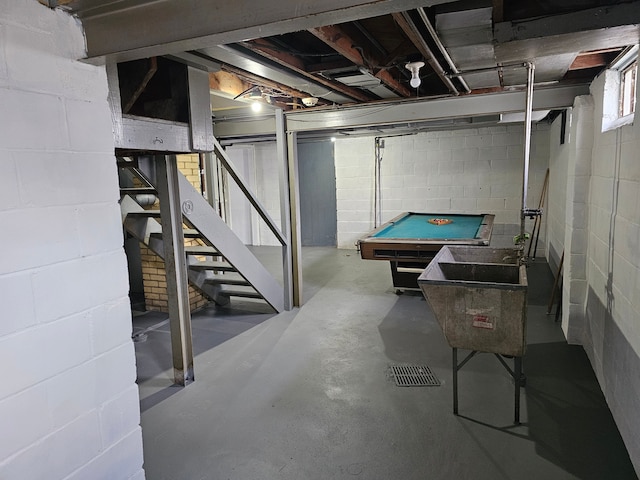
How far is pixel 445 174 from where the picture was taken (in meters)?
7.41

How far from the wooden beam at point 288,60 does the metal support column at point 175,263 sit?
0.97m

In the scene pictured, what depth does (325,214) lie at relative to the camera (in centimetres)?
883

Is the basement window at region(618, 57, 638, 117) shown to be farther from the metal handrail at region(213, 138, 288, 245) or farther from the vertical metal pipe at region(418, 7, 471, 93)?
→ the metal handrail at region(213, 138, 288, 245)

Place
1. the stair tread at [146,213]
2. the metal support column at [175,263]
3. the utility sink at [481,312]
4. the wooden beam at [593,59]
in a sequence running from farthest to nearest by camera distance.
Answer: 1. the stair tread at [146,213]
2. the metal support column at [175,263]
3. the wooden beam at [593,59]
4. the utility sink at [481,312]

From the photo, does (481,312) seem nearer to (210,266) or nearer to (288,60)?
(288,60)

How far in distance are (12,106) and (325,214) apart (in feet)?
25.2

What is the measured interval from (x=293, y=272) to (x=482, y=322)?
8.83ft

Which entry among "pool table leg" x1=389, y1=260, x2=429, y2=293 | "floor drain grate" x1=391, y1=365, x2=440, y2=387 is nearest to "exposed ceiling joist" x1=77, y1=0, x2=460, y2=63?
"floor drain grate" x1=391, y1=365, x2=440, y2=387

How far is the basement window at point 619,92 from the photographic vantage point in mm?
2633

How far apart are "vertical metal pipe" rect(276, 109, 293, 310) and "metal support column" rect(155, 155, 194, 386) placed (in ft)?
5.25

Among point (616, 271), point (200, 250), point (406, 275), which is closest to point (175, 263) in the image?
point (200, 250)

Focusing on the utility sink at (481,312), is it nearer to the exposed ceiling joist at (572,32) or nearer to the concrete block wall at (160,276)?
the exposed ceiling joist at (572,32)

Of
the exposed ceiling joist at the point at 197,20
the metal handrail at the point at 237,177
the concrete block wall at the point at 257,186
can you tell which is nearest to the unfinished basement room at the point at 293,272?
the exposed ceiling joist at the point at 197,20

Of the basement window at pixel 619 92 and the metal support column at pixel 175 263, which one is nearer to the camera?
the basement window at pixel 619 92
